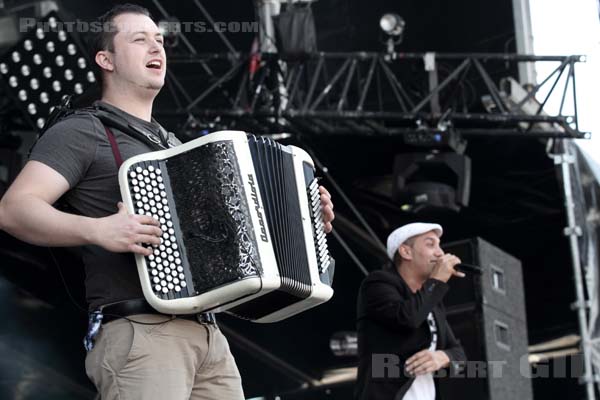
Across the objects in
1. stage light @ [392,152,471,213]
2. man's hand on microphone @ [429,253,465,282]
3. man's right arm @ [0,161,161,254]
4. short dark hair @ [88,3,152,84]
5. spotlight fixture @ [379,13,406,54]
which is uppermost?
spotlight fixture @ [379,13,406,54]

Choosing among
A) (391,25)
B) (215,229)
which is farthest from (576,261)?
(215,229)

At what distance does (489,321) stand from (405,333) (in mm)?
1563

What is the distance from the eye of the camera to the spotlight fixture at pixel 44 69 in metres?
6.77

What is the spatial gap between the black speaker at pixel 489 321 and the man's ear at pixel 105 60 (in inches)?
122

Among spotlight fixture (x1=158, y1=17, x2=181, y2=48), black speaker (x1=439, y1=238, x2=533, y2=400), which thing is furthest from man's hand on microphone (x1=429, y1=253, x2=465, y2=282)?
spotlight fixture (x1=158, y1=17, x2=181, y2=48)

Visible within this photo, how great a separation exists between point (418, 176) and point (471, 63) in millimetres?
1008

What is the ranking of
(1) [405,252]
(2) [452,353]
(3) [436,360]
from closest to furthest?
(3) [436,360], (2) [452,353], (1) [405,252]

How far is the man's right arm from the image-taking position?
2684 mm

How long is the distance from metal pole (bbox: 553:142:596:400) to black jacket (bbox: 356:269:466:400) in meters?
2.70

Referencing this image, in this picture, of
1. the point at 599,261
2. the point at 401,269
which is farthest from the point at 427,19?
the point at 401,269

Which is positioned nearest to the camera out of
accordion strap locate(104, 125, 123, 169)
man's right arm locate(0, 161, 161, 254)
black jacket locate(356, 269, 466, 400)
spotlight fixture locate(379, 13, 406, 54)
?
man's right arm locate(0, 161, 161, 254)

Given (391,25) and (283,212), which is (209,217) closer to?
(283,212)

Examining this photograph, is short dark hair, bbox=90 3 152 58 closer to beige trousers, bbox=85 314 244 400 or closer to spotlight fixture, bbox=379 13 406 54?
beige trousers, bbox=85 314 244 400

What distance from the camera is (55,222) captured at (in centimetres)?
272
